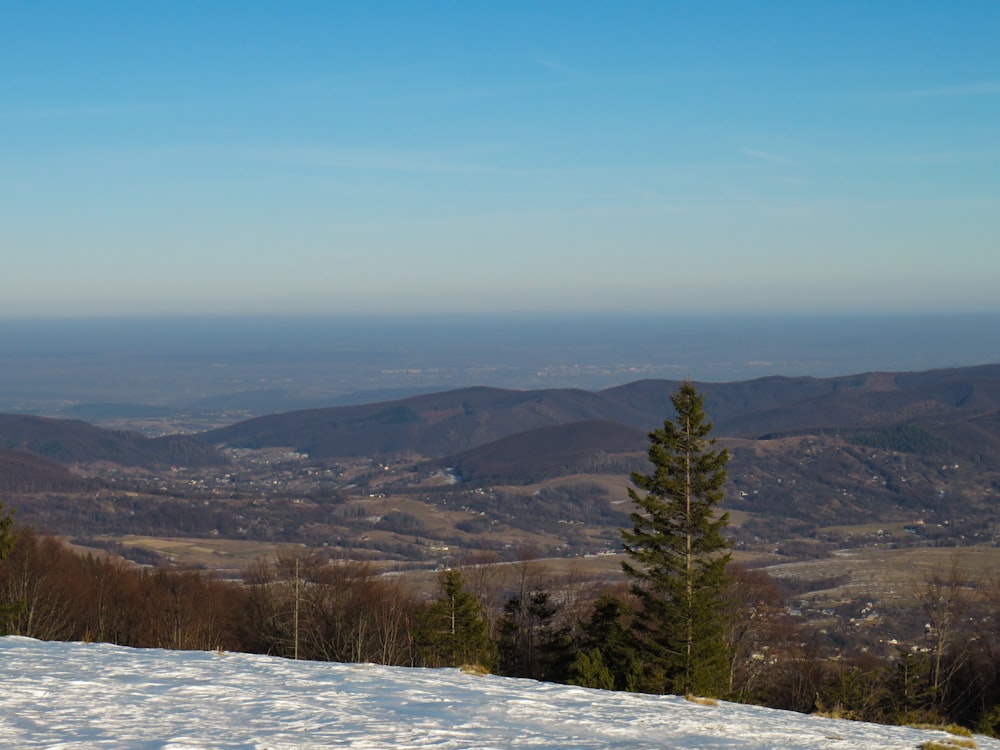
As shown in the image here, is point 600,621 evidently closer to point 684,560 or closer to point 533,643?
point 533,643

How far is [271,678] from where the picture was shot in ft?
57.2

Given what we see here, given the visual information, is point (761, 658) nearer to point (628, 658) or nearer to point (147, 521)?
point (628, 658)

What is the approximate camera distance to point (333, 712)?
1464 cm

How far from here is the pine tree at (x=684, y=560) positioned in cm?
2838

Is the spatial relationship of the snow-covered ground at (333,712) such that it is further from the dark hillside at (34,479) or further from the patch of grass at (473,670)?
the dark hillside at (34,479)

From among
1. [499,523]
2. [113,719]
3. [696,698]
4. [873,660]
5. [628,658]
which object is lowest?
[499,523]

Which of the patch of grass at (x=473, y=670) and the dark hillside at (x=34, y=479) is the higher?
the patch of grass at (x=473, y=670)

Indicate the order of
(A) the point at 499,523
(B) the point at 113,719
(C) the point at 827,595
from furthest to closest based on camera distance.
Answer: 1. (A) the point at 499,523
2. (C) the point at 827,595
3. (B) the point at 113,719

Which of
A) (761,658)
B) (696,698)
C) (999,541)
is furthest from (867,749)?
(999,541)

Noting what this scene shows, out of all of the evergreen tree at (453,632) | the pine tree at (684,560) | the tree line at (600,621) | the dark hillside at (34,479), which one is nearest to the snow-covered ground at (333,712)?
the tree line at (600,621)

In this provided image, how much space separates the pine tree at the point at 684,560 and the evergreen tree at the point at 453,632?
665 cm

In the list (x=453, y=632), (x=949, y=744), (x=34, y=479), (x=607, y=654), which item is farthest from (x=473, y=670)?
(x=34, y=479)

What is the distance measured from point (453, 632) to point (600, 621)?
5221 millimetres

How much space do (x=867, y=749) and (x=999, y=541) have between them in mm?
160080
